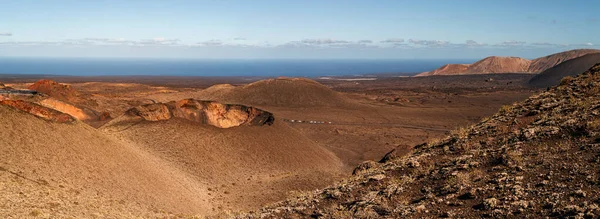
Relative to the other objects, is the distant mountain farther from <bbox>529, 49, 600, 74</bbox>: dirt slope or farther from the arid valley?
the arid valley

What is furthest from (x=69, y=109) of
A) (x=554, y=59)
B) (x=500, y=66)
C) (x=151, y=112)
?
(x=554, y=59)

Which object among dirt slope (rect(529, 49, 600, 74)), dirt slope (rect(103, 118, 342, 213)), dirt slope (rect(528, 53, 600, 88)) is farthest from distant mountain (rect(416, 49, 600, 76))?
dirt slope (rect(103, 118, 342, 213))

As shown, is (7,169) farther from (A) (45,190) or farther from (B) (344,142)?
(B) (344,142)

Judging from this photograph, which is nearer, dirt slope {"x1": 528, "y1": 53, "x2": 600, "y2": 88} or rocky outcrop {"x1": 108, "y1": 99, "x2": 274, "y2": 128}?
rocky outcrop {"x1": 108, "y1": 99, "x2": 274, "y2": 128}

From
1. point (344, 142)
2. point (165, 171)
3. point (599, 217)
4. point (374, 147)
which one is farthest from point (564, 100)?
point (344, 142)

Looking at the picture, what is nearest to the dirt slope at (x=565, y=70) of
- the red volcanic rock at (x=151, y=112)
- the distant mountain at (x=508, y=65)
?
the distant mountain at (x=508, y=65)
